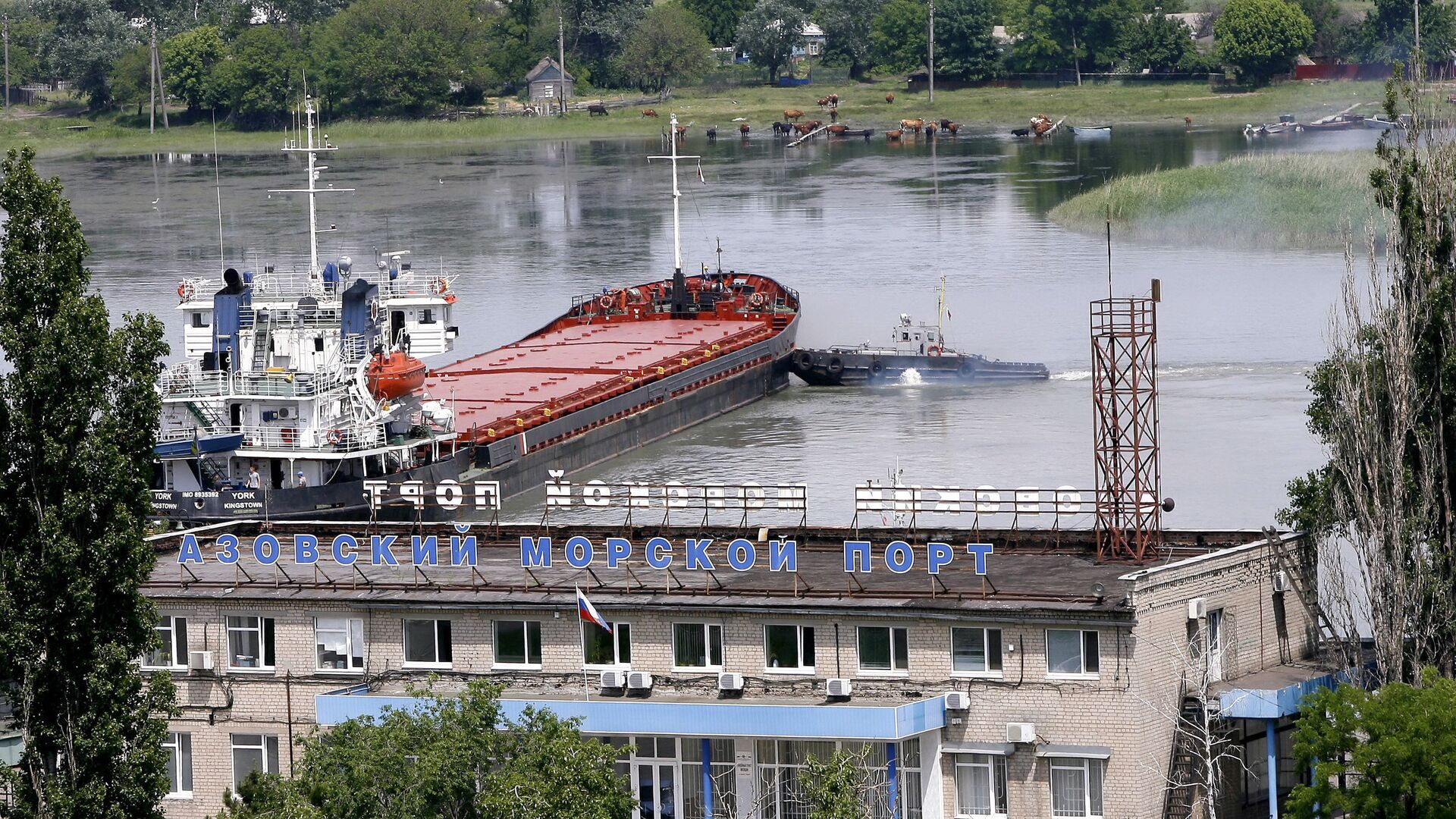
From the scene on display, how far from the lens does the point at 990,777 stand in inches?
1483

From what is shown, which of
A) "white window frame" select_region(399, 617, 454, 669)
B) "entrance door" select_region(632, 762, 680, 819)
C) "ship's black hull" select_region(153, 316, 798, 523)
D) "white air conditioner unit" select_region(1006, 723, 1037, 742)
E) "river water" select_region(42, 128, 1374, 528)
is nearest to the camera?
"white air conditioner unit" select_region(1006, 723, 1037, 742)

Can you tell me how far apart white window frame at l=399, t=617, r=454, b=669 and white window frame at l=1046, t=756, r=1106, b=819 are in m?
10.1

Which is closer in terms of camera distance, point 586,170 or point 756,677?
point 756,677

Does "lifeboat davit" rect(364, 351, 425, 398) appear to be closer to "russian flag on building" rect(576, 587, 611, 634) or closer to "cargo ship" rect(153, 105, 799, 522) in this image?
"cargo ship" rect(153, 105, 799, 522)

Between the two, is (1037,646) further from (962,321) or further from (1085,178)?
(1085,178)

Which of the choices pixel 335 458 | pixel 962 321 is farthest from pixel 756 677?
pixel 962 321

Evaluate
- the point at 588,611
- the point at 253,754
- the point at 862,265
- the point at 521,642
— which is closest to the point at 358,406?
the point at 253,754

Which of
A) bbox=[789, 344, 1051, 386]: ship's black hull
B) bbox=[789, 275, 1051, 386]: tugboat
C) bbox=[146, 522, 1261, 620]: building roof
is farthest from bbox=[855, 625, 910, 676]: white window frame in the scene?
bbox=[789, 275, 1051, 386]: tugboat

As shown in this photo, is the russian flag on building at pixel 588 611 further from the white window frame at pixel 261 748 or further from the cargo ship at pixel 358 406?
the cargo ship at pixel 358 406

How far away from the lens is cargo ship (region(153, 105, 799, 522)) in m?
63.6

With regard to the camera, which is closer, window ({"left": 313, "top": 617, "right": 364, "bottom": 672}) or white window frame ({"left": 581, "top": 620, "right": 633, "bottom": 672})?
white window frame ({"left": 581, "top": 620, "right": 633, "bottom": 672})

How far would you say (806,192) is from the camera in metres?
155

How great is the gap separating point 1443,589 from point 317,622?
1870 centimetres

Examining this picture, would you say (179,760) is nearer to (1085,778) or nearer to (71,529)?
(71,529)
